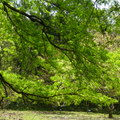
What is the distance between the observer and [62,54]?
12.7 ft

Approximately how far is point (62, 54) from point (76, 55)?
534 mm

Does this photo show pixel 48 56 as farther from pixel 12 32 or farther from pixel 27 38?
pixel 12 32

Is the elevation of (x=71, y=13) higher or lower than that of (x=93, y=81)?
higher

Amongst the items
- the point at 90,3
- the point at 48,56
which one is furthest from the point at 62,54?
the point at 90,3

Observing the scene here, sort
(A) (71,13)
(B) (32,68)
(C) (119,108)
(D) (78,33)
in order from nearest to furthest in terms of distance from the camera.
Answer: (D) (78,33) < (A) (71,13) < (B) (32,68) < (C) (119,108)

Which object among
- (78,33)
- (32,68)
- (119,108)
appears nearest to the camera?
(78,33)

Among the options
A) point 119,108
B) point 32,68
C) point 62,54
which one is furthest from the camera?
point 119,108

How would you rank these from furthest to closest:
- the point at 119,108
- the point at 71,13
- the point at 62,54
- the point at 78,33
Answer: the point at 119,108 → the point at 62,54 → the point at 71,13 → the point at 78,33

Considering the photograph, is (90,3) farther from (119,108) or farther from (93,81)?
(119,108)

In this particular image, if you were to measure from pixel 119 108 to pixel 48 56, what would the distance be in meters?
23.4

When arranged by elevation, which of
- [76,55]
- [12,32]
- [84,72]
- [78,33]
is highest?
[12,32]

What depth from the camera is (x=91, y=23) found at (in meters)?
3.51

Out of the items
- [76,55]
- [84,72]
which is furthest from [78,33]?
[84,72]

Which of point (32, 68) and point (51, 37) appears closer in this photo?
point (51, 37)
